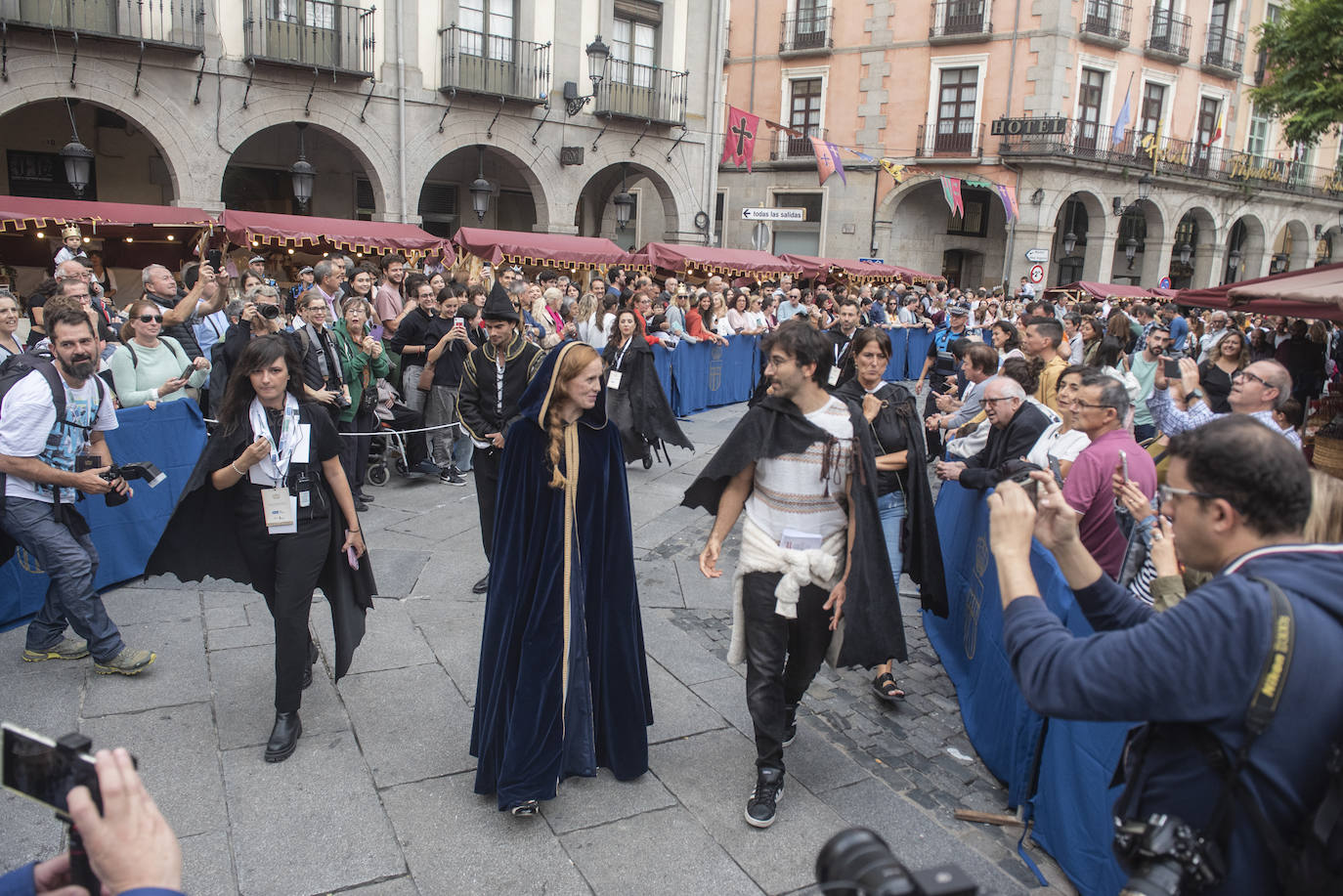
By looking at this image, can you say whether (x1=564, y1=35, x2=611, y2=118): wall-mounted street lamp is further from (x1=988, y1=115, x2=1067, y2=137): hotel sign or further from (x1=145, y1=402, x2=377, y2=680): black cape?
(x1=145, y1=402, x2=377, y2=680): black cape

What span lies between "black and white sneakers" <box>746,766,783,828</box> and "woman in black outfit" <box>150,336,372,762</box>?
6.23 feet

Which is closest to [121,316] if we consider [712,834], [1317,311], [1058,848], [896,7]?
[712,834]

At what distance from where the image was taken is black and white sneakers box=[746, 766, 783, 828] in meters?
3.50

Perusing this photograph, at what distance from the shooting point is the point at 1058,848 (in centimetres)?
330

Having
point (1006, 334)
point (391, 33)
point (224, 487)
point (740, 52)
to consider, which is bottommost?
point (224, 487)

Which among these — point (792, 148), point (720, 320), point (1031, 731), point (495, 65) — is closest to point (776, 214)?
point (495, 65)

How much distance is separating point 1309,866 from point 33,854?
145 inches

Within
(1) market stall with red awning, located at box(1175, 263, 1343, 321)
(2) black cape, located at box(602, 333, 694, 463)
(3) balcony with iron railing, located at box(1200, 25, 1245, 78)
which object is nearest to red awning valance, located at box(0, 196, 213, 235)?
(2) black cape, located at box(602, 333, 694, 463)

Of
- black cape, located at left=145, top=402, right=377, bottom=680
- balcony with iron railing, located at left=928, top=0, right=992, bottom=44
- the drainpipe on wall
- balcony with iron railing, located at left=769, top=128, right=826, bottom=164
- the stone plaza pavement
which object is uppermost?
balcony with iron railing, located at left=928, top=0, right=992, bottom=44

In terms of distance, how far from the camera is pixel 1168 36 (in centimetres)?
3062

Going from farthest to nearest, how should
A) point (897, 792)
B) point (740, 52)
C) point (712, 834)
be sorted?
point (740, 52) < point (897, 792) < point (712, 834)

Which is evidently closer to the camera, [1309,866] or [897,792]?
[1309,866]

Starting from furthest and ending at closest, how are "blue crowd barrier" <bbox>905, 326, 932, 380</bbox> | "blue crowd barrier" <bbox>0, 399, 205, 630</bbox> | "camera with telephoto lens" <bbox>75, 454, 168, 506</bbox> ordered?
"blue crowd barrier" <bbox>905, 326, 932, 380</bbox>
"blue crowd barrier" <bbox>0, 399, 205, 630</bbox>
"camera with telephoto lens" <bbox>75, 454, 168, 506</bbox>

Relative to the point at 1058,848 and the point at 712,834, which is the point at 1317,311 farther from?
the point at 712,834
